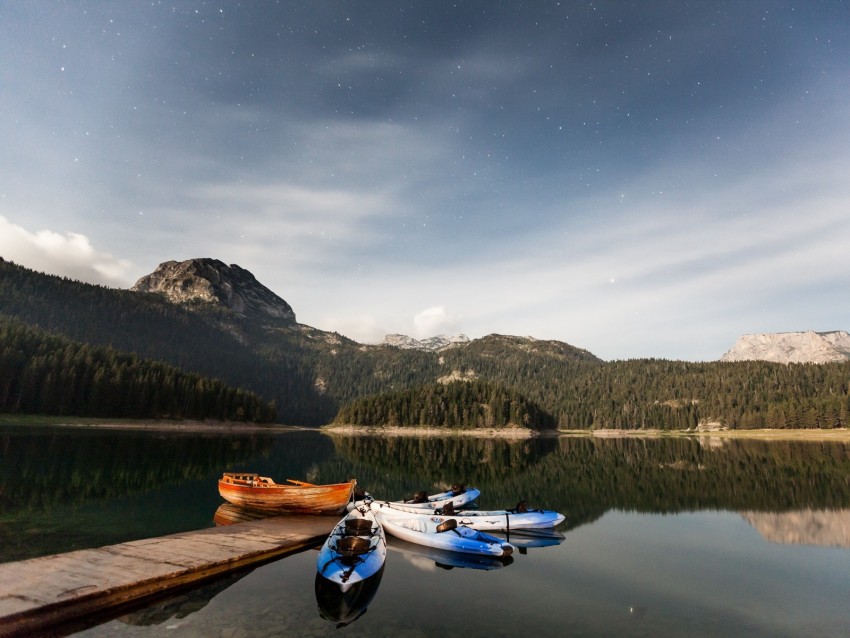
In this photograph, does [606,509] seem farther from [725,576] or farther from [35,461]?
[35,461]

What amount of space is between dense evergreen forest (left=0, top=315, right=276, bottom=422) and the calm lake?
99.4 metres

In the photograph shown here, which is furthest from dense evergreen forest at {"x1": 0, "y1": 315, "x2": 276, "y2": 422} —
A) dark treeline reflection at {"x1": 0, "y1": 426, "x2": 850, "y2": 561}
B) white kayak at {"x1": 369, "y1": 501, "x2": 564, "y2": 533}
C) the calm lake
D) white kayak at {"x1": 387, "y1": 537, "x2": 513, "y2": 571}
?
white kayak at {"x1": 387, "y1": 537, "x2": 513, "y2": 571}

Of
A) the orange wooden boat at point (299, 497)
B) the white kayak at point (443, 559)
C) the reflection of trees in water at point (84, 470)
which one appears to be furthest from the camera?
the reflection of trees in water at point (84, 470)

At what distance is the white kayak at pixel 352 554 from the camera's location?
1830cm

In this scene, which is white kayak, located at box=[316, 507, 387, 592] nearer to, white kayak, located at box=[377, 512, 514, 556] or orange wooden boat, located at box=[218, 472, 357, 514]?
white kayak, located at box=[377, 512, 514, 556]

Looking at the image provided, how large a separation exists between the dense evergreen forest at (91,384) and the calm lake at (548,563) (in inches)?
3913

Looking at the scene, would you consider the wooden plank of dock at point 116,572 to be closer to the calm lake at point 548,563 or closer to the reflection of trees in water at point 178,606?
the reflection of trees in water at point 178,606

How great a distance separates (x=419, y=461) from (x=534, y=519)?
5473 cm

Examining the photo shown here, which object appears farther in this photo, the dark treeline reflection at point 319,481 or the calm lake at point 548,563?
the dark treeline reflection at point 319,481

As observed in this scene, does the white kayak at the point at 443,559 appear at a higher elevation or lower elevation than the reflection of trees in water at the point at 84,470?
lower

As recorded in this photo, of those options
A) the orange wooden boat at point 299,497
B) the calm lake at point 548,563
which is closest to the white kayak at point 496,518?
the calm lake at point 548,563

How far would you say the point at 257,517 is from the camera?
110ft

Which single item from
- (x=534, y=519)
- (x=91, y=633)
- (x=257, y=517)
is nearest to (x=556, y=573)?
(x=534, y=519)

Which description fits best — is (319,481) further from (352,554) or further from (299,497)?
(352,554)
